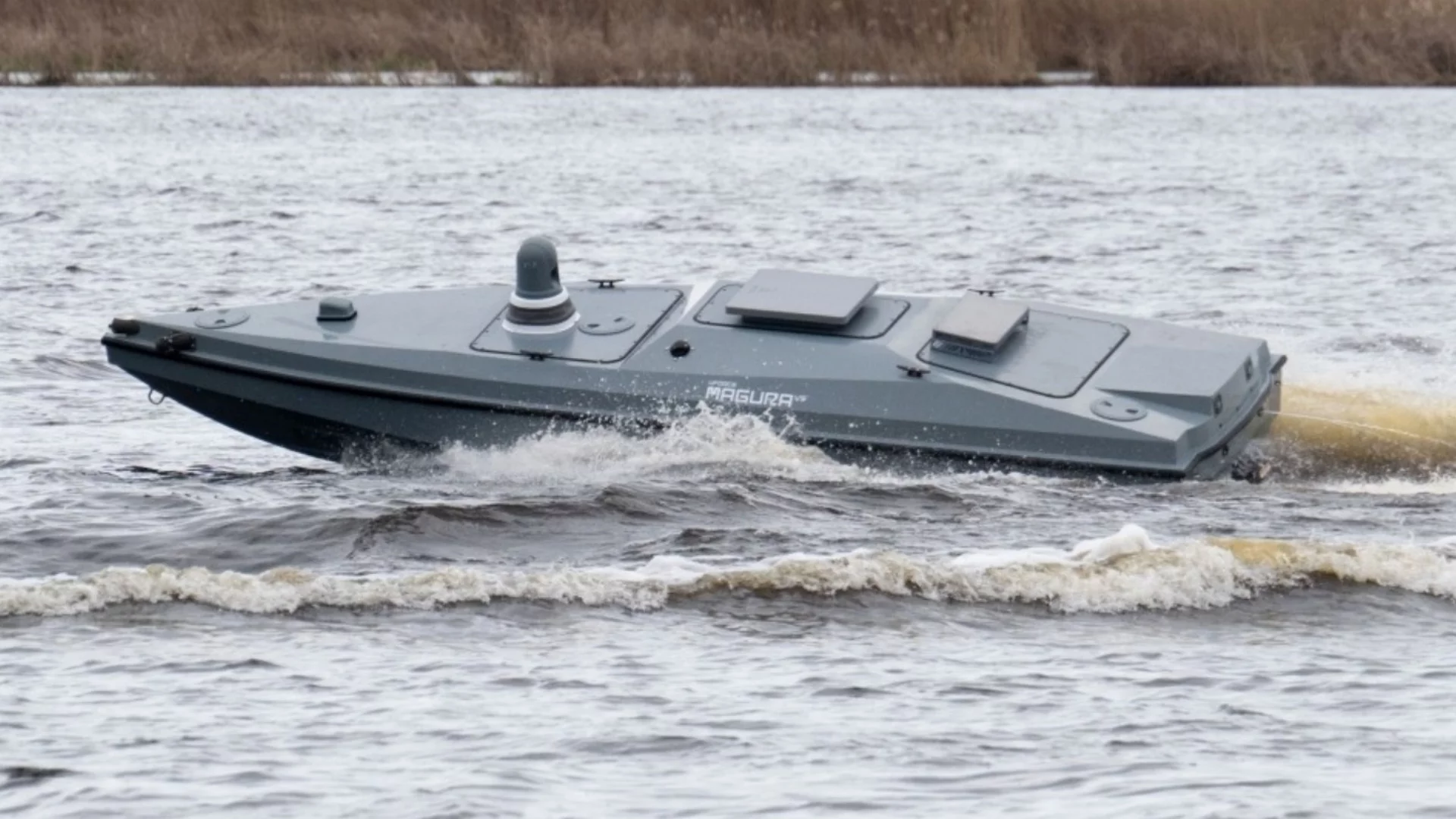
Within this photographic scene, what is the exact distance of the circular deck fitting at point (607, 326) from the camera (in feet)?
39.9

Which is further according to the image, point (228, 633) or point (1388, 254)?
point (1388, 254)

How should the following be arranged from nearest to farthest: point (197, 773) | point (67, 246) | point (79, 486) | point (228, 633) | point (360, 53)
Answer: point (197, 773) < point (228, 633) < point (79, 486) < point (67, 246) < point (360, 53)

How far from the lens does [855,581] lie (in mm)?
9812

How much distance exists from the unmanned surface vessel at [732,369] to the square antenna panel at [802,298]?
0.01 metres

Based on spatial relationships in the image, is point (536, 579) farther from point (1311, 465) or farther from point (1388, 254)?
point (1388, 254)

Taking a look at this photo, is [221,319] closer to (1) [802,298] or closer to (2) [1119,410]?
(1) [802,298]

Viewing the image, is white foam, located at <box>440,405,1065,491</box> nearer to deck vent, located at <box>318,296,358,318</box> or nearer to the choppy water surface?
the choppy water surface

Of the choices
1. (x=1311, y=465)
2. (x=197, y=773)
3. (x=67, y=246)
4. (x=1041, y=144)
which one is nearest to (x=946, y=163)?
(x=1041, y=144)

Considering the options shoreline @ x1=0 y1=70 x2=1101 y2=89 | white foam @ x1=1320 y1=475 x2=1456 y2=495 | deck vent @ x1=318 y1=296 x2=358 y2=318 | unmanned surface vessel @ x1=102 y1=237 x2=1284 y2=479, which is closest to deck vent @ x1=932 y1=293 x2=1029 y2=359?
unmanned surface vessel @ x1=102 y1=237 x2=1284 y2=479

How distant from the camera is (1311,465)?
12.4 m

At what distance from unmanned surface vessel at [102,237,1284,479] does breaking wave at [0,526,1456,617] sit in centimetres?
124

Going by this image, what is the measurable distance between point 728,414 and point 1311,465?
3000mm

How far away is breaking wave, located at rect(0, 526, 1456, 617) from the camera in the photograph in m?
9.54

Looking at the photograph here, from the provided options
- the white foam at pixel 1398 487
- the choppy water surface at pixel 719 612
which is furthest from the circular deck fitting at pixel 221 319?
the white foam at pixel 1398 487
